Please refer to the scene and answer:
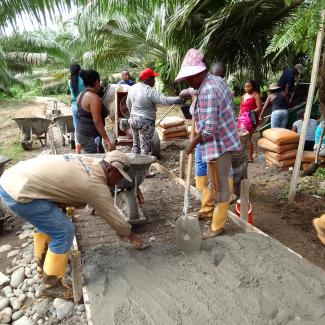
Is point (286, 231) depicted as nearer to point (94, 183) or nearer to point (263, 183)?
point (263, 183)

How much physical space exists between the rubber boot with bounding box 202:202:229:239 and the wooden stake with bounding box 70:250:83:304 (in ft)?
4.42

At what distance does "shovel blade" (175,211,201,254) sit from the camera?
339 centimetres

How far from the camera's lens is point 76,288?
2.90m

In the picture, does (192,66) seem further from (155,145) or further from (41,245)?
(155,145)

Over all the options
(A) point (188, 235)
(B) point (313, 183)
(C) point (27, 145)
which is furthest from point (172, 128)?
(A) point (188, 235)

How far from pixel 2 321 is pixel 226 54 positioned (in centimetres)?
630

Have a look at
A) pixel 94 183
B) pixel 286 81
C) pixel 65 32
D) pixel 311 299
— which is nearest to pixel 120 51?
pixel 286 81

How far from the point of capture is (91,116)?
4770 mm

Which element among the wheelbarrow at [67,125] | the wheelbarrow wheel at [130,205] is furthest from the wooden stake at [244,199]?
the wheelbarrow at [67,125]

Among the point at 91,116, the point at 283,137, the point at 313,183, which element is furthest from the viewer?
the point at 283,137

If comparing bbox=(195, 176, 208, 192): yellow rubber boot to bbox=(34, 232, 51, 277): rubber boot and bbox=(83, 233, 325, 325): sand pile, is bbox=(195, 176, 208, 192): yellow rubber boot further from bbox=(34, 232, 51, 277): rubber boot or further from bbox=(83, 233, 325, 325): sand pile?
bbox=(34, 232, 51, 277): rubber boot

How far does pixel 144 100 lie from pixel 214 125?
2220 millimetres

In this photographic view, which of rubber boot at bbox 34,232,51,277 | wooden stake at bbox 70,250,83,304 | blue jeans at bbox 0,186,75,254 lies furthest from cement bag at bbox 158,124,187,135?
wooden stake at bbox 70,250,83,304

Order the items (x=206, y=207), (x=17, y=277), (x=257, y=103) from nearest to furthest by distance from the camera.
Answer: (x=17, y=277) < (x=206, y=207) < (x=257, y=103)
